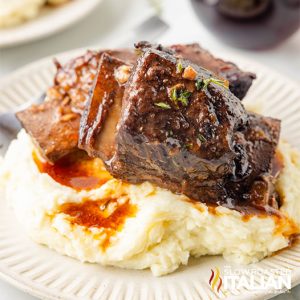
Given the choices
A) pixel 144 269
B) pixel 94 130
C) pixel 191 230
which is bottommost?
pixel 144 269

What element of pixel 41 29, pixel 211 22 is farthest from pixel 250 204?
pixel 41 29

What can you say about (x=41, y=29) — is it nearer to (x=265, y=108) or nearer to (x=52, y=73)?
(x=52, y=73)

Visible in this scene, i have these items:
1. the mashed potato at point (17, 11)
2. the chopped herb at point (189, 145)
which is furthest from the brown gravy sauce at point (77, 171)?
the mashed potato at point (17, 11)

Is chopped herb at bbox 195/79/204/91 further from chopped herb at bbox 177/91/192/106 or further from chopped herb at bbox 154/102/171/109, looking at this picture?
chopped herb at bbox 154/102/171/109

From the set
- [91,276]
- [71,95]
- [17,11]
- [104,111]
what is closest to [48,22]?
[17,11]

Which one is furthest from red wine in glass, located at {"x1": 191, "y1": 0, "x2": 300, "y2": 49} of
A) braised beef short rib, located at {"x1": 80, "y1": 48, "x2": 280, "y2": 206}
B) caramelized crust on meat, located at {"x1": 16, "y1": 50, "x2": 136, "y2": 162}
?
braised beef short rib, located at {"x1": 80, "y1": 48, "x2": 280, "y2": 206}

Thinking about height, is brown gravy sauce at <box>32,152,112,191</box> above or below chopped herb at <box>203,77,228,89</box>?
below

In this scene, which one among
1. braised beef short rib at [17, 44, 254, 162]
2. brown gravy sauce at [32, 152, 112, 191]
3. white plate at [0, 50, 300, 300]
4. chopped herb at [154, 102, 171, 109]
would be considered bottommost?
white plate at [0, 50, 300, 300]
